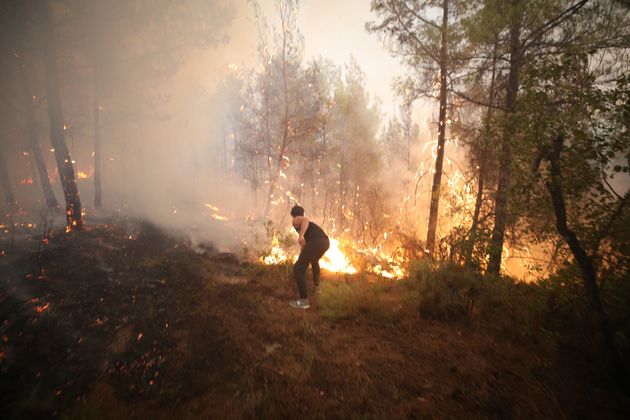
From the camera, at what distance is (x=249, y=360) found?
3830 millimetres

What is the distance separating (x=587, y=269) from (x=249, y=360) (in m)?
4.00

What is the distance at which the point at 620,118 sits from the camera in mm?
2807

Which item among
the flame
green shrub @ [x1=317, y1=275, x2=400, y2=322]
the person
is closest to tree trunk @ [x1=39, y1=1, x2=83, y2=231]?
the flame

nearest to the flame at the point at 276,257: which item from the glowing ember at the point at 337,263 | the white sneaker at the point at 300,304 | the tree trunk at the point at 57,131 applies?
the glowing ember at the point at 337,263

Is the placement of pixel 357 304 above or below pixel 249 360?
above

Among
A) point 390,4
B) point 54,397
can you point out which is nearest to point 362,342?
point 54,397

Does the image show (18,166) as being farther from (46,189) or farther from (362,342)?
(362,342)

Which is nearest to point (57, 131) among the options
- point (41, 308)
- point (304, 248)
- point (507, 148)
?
point (41, 308)

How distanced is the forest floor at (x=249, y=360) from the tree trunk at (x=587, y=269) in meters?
0.30

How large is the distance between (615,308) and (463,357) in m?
1.75

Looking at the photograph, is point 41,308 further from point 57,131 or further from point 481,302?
point 57,131

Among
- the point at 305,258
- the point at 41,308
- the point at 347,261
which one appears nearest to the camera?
the point at 41,308

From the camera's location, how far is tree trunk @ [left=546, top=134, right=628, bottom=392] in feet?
9.75

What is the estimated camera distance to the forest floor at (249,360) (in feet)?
9.64
